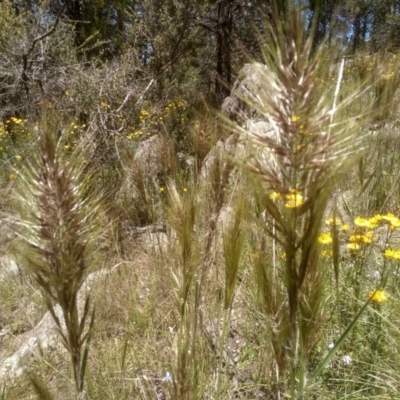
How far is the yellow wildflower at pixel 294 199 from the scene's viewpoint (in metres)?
0.75

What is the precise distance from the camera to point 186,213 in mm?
1141

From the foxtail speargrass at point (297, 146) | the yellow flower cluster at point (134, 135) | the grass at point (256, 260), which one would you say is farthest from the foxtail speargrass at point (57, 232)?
the yellow flower cluster at point (134, 135)

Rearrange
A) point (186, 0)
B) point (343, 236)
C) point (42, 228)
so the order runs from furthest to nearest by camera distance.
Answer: point (186, 0) < point (343, 236) < point (42, 228)

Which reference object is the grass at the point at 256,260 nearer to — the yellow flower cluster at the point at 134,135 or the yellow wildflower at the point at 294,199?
the yellow wildflower at the point at 294,199

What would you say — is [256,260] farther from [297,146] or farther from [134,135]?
[134,135]

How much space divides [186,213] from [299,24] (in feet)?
1.76

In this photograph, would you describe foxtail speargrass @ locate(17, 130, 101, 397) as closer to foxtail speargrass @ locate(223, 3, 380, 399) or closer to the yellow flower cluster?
foxtail speargrass @ locate(223, 3, 380, 399)

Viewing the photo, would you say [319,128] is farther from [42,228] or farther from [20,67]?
[20,67]

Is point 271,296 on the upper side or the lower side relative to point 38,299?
upper

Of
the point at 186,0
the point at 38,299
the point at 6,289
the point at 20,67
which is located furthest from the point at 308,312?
the point at 186,0

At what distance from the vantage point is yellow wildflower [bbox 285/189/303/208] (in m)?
0.75

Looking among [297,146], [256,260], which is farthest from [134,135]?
[297,146]

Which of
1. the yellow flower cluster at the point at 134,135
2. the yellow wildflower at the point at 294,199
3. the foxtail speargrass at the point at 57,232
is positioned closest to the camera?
the yellow wildflower at the point at 294,199

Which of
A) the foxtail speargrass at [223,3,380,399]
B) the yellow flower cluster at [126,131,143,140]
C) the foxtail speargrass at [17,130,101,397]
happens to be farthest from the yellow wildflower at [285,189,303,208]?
the yellow flower cluster at [126,131,143,140]
